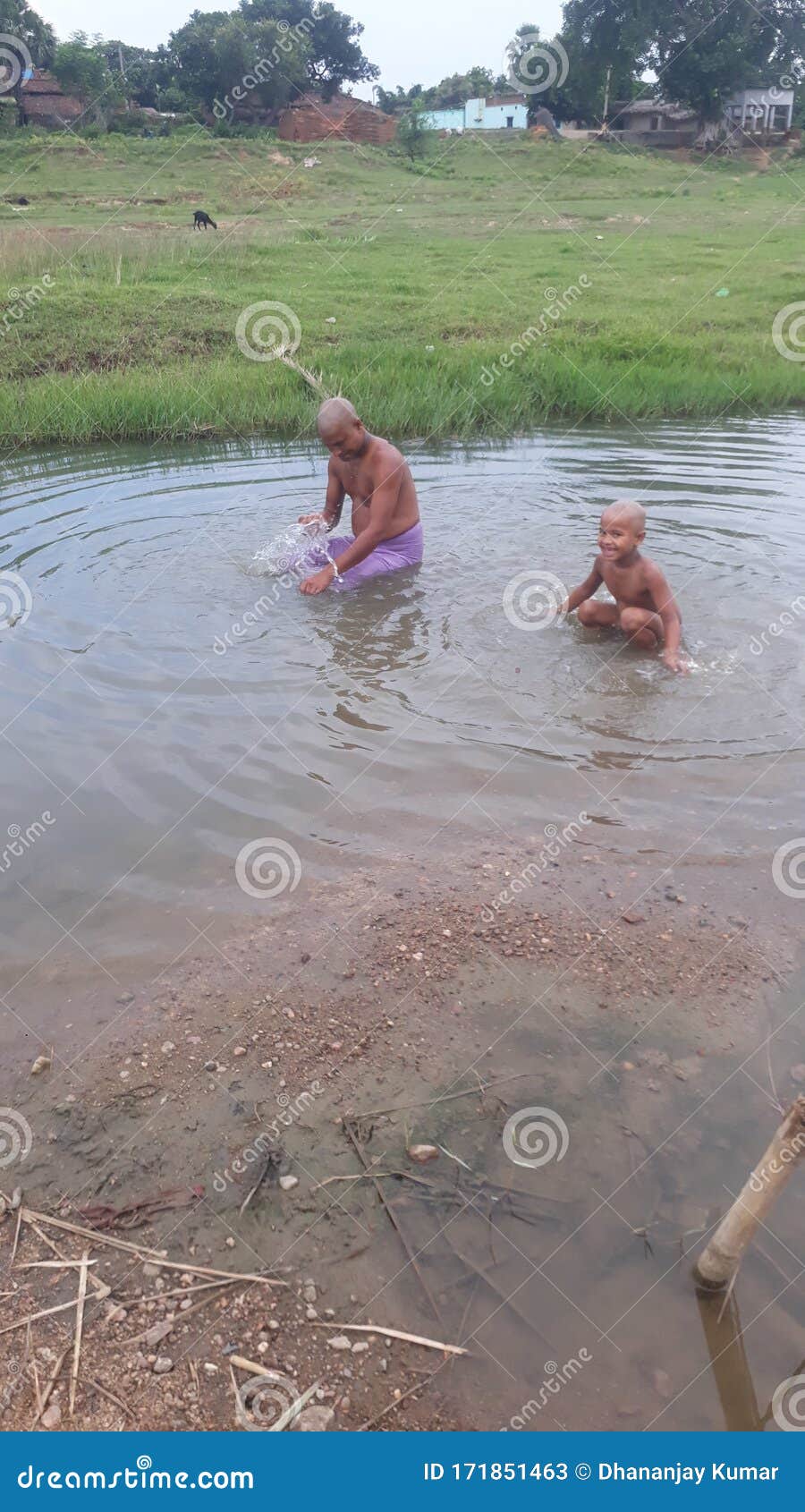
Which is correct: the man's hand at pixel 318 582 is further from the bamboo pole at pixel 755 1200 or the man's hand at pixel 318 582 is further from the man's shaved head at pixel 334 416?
the bamboo pole at pixel 755 1200

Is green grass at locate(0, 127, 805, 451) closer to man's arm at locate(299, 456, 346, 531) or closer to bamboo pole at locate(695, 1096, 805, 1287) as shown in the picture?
man's arm at locate(299, 456, 346, 531)

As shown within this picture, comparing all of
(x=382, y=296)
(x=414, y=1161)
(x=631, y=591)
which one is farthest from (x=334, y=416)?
(x=382, y=296)

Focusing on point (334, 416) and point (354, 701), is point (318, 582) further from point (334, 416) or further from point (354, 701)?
point (354, 701)

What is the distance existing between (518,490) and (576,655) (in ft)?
10.0

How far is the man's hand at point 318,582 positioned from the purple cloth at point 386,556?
201mm

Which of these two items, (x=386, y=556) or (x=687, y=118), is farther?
(x=687, y=118)

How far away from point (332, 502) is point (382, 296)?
908 cm

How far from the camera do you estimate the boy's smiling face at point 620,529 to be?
4988mm

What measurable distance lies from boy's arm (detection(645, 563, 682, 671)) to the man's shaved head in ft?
6.53

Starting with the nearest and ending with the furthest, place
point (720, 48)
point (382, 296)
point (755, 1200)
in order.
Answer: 1. point (755, 1200)
2. point (382, 296)
3. point (720, 48)

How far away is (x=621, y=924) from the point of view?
336cm

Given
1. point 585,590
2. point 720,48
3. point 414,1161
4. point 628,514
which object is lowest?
point 414,1161

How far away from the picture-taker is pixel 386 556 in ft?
20.9

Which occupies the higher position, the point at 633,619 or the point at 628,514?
the point at 628,514
